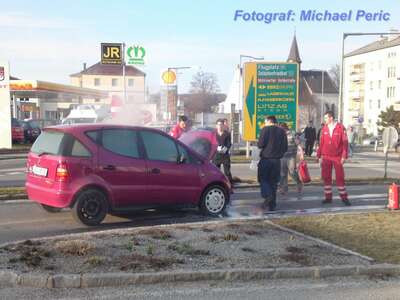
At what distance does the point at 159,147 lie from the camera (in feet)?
30.2

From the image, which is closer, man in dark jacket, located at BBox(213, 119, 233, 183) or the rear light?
the rear light

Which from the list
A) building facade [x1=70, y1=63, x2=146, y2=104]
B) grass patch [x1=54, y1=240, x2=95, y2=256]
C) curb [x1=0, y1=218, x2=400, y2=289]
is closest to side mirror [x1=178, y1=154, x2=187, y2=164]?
grass patch [x1=54, y1=240, x2=95, y2=256]

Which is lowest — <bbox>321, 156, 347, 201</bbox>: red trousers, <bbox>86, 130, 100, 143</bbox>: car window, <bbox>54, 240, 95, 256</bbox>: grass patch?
<bbox>54, 240, 95, 256</bbox>: grass patch

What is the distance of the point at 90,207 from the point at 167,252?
7.79ft

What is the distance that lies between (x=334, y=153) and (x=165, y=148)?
3614mm

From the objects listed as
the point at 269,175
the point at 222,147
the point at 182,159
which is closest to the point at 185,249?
the point at 182,159

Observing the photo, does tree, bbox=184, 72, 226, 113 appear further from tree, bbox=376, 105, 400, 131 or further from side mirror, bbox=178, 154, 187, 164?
side mirror, bbox=178, 154, 187, 164

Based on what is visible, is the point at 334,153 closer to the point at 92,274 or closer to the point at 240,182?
the point at 240,182

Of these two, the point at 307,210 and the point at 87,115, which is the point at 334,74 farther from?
the point at 307,210

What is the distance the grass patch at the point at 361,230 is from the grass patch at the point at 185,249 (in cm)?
196

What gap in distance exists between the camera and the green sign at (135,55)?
29.8 m

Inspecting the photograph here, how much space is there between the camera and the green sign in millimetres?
29750

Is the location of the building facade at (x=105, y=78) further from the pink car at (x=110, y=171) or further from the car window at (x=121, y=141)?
the car window at (x=121, y=141)

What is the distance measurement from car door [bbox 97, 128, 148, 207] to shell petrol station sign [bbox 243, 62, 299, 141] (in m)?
11.7
